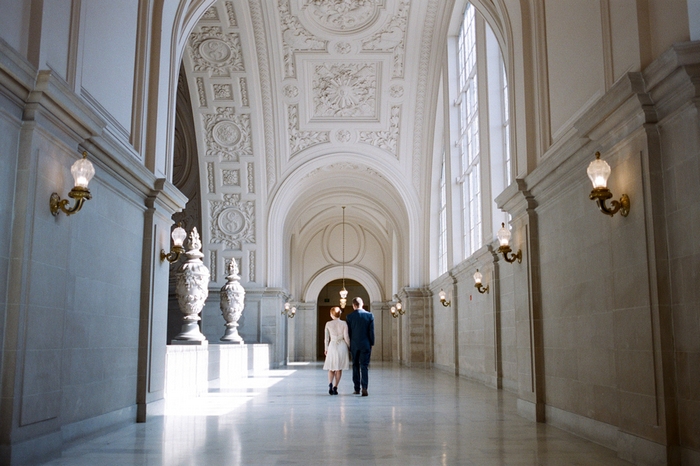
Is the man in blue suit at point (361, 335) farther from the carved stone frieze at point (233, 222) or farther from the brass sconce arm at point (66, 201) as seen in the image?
the carved stone frieze at point (233, 222)

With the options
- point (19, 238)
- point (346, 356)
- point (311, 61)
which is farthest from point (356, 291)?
point (19, 238)

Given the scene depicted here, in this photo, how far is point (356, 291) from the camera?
42.0m

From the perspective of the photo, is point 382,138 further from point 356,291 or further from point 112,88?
point 356,291

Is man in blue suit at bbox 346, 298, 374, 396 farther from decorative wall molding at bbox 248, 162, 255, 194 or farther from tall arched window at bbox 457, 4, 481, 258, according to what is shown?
decorative wall molding at bbox 248, 162, 255, 194

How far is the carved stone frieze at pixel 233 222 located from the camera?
876 inches

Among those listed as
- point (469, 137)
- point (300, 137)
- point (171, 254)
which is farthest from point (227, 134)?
point (171, 254)

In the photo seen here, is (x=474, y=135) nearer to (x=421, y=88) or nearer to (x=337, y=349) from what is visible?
(x=421, y=88)

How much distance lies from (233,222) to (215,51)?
20.3 ft

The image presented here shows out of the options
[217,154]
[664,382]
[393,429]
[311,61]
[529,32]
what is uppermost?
[311,61]

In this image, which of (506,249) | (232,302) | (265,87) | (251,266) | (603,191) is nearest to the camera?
(603,191)

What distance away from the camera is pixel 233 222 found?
2250 cm

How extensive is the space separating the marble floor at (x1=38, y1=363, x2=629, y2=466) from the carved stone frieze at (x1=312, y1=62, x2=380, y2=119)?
11940 millimetres

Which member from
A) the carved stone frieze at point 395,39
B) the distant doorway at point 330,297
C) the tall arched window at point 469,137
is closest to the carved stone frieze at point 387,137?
the carved stone frieze at point 395,39

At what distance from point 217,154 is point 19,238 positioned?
649 inches
